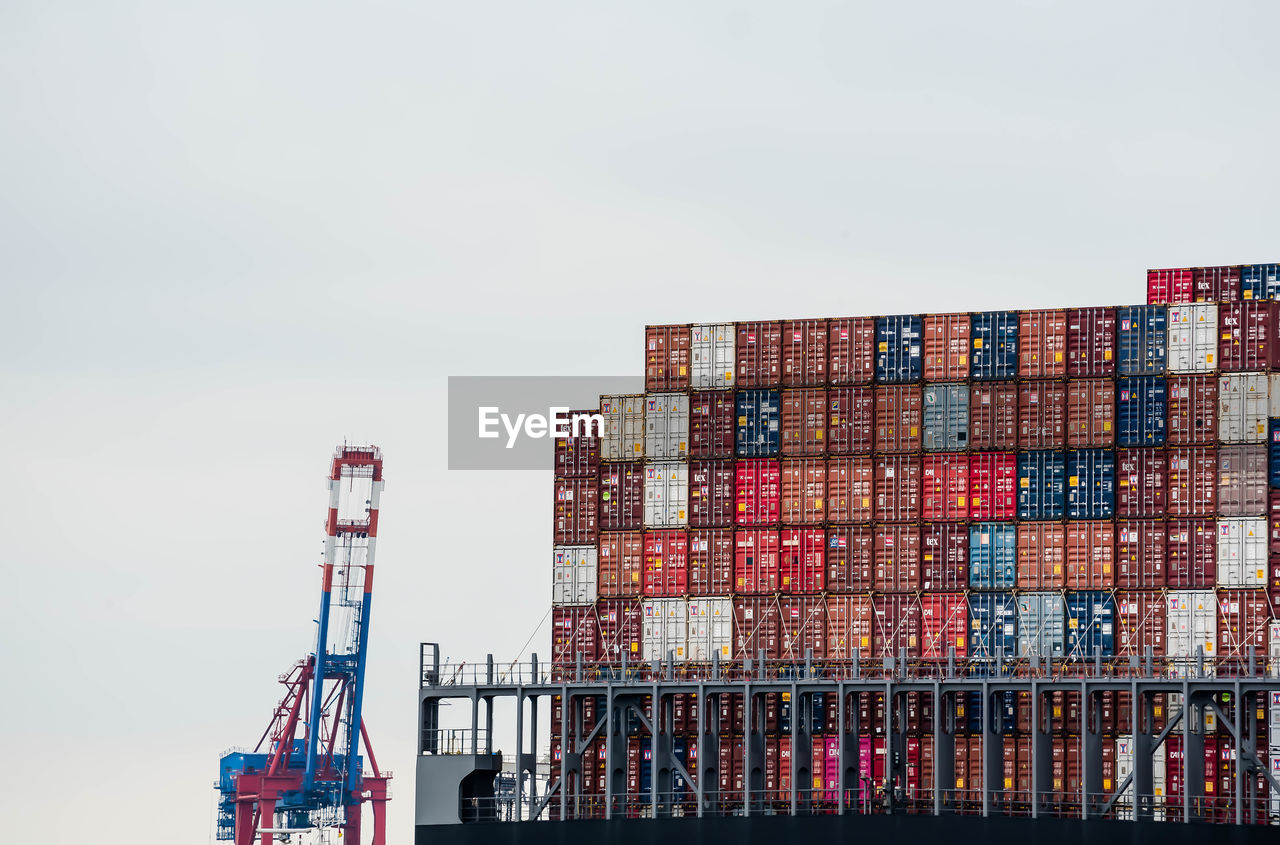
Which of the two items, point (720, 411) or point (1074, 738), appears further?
point (720, 411)

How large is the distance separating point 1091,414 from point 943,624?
29.0 ft

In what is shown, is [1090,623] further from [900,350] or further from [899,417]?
[900,350]

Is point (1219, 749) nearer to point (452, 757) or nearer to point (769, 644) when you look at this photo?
point (769, 644)

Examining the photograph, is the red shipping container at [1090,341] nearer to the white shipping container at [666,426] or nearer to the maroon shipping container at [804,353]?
the maroon shipping container at [804,353]

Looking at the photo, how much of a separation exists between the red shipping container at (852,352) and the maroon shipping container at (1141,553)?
35.2ft

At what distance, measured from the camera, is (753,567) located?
291 ft

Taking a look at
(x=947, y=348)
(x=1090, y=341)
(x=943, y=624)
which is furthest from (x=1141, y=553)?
(x=947, y=348)

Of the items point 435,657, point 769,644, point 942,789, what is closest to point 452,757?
point 435,657

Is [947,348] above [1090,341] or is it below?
below

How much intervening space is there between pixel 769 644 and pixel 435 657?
12.0 meters

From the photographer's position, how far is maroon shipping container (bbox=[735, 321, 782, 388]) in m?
90.8

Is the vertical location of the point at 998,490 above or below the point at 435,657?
above

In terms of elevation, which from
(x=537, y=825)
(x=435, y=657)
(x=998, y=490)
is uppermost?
(x=998, y=490)

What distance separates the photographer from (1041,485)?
86062mm
